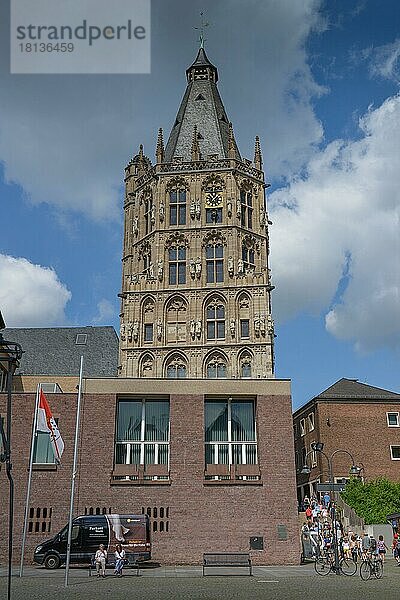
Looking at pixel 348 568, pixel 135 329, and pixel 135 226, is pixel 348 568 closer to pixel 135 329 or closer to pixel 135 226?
pixel 135 329

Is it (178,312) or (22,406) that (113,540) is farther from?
(178,312)

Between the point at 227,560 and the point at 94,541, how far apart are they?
572 cm

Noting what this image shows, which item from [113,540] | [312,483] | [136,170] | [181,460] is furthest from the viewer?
[136,170]

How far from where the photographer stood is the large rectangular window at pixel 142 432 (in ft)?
106

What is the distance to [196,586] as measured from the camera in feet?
68.8

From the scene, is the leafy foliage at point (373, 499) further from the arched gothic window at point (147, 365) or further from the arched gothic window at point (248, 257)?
the arched gothic window at point (248, 257)

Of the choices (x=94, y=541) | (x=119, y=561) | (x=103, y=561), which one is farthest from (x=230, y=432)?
(x=103, y=561)

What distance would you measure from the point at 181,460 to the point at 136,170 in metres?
46.6

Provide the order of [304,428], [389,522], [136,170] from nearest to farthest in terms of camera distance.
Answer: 1. [389,522]
2. [304,428]
3. [136,170]

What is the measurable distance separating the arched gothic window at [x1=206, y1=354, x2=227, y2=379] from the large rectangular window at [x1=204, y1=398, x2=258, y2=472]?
77.2 ft

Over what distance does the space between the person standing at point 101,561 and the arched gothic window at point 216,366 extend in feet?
105

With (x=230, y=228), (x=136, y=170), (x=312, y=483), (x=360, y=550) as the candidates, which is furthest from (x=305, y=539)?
(x=136, y=170)

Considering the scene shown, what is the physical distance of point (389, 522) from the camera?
46.2 m

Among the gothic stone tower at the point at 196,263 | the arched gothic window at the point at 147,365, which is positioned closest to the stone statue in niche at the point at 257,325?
the gothic stone tower at the point at 196,263
